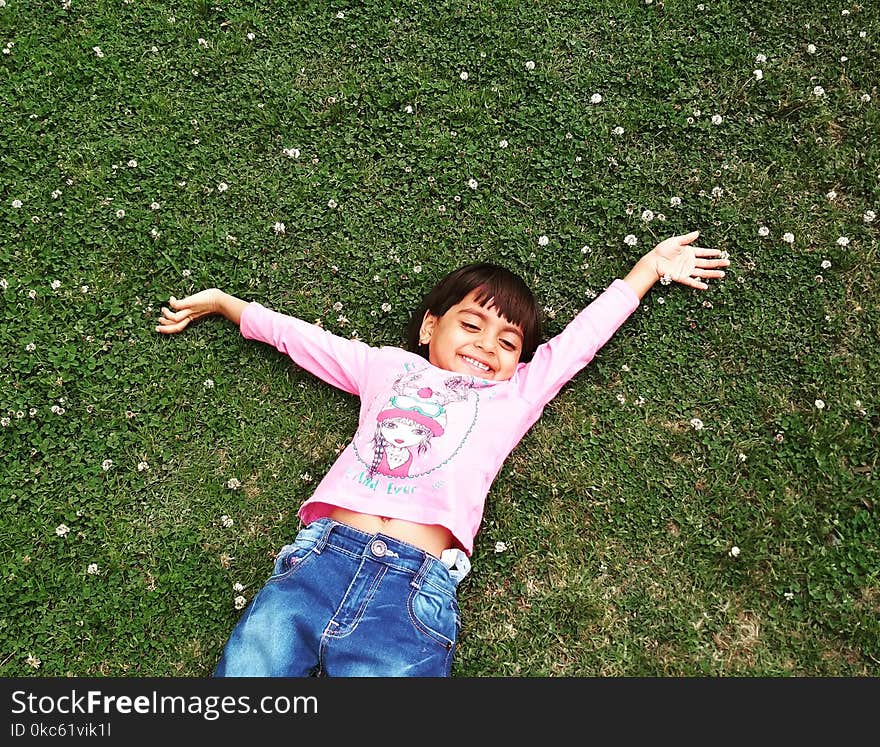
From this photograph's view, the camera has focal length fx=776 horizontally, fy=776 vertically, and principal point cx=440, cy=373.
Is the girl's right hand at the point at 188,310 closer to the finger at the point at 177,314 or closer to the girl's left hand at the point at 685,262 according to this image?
the finger at the point at 177,314

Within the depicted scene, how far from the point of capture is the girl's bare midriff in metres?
4.12

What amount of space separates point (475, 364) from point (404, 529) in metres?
1.06

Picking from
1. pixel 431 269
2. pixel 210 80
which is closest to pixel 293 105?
pixel 210 80

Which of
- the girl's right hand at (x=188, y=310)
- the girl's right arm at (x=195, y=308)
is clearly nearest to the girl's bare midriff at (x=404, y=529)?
the girl's right arm at (x=195, y=308)

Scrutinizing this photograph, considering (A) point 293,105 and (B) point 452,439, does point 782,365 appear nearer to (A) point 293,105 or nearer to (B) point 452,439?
(B) point 452,439

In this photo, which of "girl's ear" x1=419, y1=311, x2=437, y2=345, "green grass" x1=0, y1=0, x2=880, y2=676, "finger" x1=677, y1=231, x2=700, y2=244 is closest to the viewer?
"green grass" x1=0, y1=0, x2=880, y2=676

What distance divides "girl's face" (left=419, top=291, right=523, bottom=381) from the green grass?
60cm

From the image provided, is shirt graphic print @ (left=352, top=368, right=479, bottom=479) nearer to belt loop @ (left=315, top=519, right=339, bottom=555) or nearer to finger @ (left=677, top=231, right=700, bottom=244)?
belt loop @ (left=315, top=519, right=339, bottom=555)

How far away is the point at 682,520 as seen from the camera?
4.69 meters

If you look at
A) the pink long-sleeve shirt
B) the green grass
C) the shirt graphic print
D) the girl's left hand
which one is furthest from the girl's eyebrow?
the girl's left hand

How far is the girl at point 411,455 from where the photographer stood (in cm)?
387

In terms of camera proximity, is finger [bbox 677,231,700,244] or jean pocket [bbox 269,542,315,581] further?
finger [bbox 677,231,700,244]

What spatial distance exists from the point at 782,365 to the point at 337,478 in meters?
2.93

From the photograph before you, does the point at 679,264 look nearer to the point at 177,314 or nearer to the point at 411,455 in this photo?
the point at 411,455
